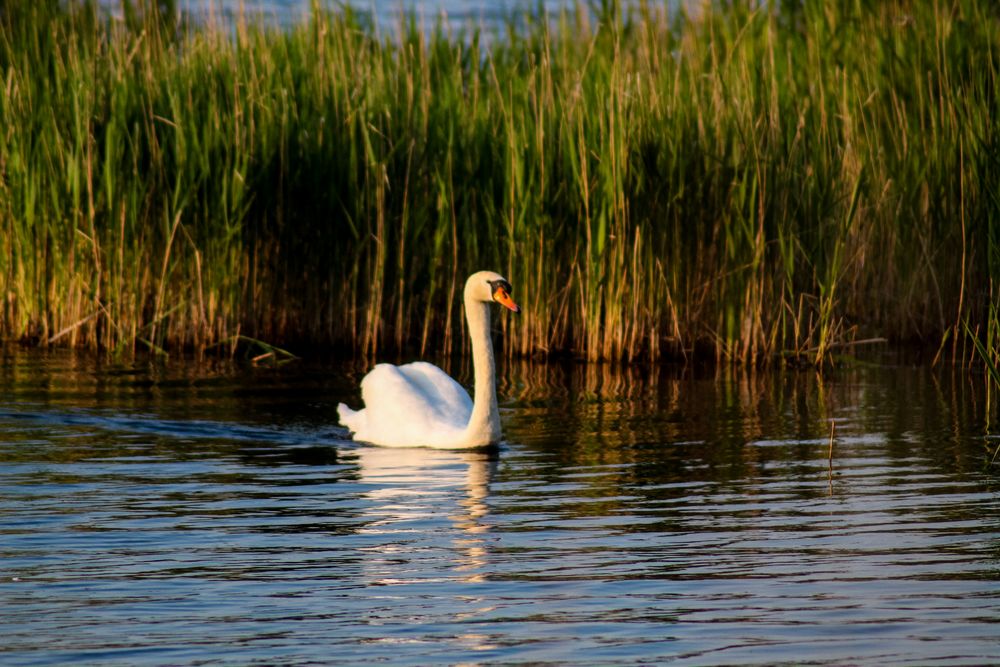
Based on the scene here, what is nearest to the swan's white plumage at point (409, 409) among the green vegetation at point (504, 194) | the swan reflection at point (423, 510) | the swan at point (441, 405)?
the swan at point (441, 405)

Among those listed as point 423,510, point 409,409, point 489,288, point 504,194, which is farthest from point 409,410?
point 504,194

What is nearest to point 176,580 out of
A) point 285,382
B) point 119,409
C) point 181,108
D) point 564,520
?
point 564,520

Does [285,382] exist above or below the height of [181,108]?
below

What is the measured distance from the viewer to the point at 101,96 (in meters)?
12.0

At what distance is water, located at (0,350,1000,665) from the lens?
4680mm

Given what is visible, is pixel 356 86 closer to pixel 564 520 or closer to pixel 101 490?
pixel 101 490

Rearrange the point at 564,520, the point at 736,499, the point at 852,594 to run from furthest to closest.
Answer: the point at 736,499
the point at 564,520
the point at 852,594

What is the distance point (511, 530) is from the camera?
251 inches

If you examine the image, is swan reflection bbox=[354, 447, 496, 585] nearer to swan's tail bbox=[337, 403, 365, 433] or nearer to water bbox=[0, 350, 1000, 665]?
water bbox=[0, 350, 1000, 665]

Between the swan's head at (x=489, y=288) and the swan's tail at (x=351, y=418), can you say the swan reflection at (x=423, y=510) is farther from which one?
the swan's head at (x=489, y=288)

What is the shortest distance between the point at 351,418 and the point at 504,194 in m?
2.67

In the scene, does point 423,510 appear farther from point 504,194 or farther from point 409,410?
point 504,194

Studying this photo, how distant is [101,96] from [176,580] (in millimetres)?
7253

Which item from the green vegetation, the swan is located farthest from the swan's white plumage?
the green vegetation
